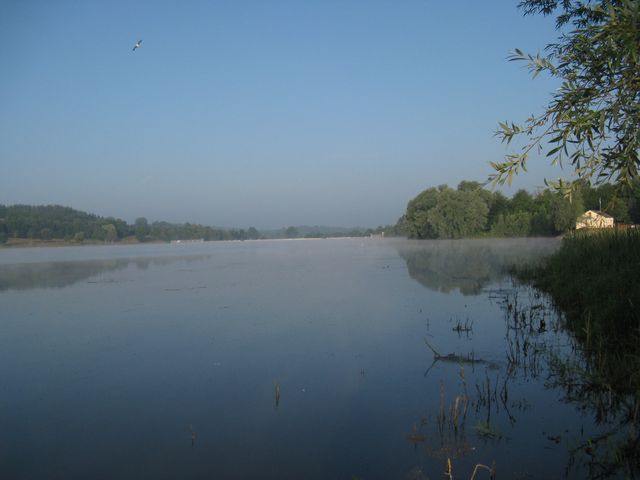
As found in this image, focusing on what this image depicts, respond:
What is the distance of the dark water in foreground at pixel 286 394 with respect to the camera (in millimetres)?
3982

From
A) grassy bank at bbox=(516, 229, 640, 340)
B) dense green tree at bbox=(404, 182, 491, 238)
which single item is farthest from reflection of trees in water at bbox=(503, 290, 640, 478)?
dense green tree at bbox=(404, 182, 491, 238)

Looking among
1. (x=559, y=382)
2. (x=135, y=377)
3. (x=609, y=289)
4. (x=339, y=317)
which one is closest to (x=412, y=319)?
(x=339, y=317)

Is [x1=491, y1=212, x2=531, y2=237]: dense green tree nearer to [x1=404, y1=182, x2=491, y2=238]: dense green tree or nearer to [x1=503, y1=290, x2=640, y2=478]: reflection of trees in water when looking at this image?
[x1=404, y1=182, x2=491, y2=238]: dense green tree

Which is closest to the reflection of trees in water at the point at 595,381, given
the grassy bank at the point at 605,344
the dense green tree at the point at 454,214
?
the grassy bank at the point at 605,344

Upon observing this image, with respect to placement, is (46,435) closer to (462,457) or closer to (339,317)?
(462,457)

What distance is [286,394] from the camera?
5.55 meters

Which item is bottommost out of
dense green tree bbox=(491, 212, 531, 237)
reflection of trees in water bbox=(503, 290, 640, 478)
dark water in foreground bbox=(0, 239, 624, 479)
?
dark water in foreground bbox=(0, 239, 624, 479)

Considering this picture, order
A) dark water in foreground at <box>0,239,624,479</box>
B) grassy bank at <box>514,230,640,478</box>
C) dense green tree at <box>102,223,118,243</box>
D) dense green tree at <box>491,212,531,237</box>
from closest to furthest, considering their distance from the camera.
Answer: grassy bank at <box>514,230,640,478</box>, dark water in foreground at <box>0,239,624,479</box>, dense green tree at <box>491,212,531,237</box>, dense green tree at <box>102,223,118,243</box>

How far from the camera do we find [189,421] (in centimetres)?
486

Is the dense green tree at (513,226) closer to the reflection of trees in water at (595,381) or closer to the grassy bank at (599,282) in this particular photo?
the grassy bank at (599,282)

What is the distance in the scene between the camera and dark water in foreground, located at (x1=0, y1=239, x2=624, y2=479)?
3.98 metres

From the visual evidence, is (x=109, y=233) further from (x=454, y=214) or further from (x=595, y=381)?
(x=595, y=381)

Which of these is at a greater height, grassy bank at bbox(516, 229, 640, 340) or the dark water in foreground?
grassy bank at bbox(516, 229, 640, 340)

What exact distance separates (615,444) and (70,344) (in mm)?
8097
